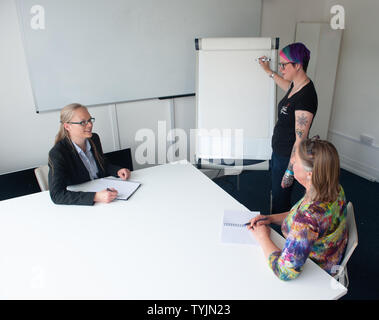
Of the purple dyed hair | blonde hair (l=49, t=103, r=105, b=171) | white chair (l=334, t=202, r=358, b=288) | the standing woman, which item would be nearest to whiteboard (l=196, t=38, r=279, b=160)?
the standing woman

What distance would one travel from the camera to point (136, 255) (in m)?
1.32

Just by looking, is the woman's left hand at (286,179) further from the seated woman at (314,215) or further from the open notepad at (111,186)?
the open notepad at (111,186)

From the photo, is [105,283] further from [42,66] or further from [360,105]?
[360,105]

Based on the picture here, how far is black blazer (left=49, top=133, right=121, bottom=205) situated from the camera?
171 cm

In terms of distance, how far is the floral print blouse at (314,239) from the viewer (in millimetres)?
1095

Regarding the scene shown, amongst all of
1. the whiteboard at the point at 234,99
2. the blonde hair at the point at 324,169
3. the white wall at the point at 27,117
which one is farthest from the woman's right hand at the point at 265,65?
the blonde hair at the point at 324,169

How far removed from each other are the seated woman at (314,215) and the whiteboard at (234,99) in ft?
5.06

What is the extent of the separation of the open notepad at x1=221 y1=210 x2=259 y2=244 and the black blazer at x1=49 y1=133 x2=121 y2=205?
0.75 metres

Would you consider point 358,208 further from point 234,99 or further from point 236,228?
point 236,228

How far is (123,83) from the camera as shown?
2803 mm

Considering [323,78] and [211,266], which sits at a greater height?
[323,78]

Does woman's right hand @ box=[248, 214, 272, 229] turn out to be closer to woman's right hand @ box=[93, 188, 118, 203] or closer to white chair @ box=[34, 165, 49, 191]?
woman's right hand @ box=[93, 188, 118, 203]
